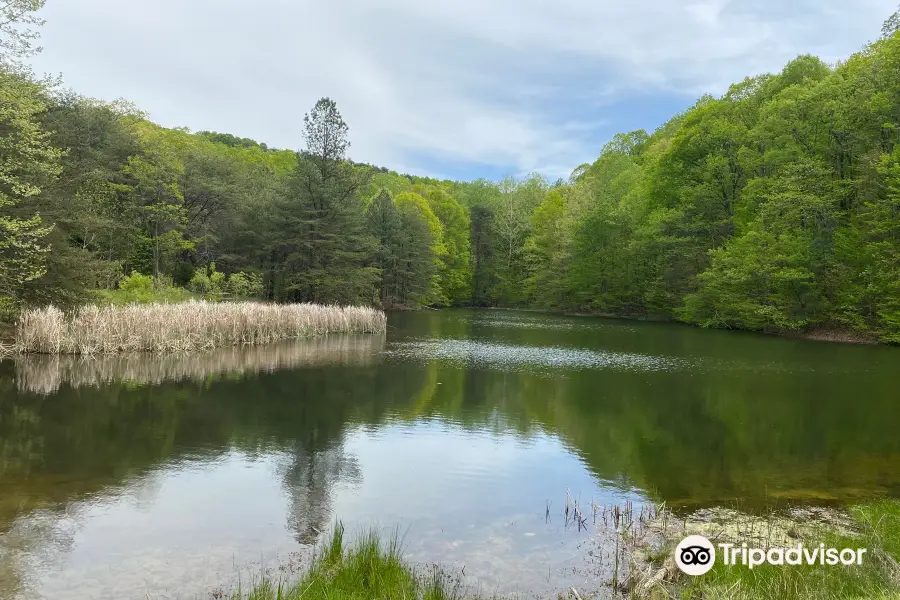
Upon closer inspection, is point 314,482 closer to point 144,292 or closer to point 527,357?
point 527,357

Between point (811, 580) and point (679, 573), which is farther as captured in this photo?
point (679, 573)

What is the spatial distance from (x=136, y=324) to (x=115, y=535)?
45.0ft

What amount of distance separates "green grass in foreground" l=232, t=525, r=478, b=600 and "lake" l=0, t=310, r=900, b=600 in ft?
1.38

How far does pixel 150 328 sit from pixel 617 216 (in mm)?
41365

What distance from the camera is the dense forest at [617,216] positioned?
2711 centimetres

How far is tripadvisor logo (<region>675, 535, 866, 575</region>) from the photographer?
4785 millimetres

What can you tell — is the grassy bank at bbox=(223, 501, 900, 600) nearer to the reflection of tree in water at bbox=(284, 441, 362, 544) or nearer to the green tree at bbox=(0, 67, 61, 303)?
the reflection of tree in water at bbox=(284, 441, 362, 544)

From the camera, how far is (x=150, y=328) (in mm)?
18219

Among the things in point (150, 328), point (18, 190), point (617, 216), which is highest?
point (617, 216)

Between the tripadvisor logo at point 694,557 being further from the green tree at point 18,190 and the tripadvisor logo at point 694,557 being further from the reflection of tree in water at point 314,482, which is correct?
the green tree at point 18,190

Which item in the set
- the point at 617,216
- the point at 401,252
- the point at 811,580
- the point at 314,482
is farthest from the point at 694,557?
the point at 401,252

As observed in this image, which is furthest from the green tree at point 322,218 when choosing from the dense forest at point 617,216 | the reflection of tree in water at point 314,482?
the reflection of tree in water at point 314,482

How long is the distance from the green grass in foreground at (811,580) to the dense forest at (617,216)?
56.3 ft

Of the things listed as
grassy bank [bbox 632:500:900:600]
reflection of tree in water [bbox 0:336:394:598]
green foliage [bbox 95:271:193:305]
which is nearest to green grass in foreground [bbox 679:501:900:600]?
grassy bank [bbox 632:500:900:600]
